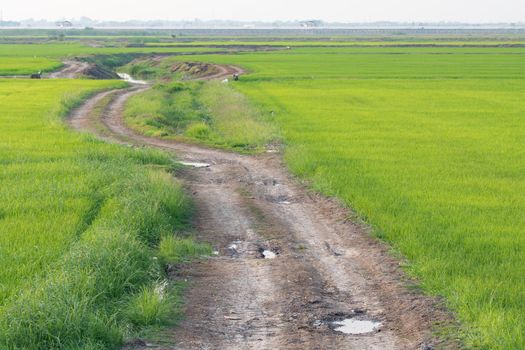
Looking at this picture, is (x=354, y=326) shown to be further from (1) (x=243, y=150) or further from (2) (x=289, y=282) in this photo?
(1) (x=243, y=150)

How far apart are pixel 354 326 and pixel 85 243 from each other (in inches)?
135

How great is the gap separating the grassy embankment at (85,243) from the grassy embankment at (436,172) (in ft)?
9.62

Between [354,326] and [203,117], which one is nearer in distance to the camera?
[354,326]

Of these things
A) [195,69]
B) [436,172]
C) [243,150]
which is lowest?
[195,69]

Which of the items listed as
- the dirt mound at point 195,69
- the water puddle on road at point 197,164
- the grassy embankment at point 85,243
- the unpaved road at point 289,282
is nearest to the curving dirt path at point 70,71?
the dirt mound at point 195,69

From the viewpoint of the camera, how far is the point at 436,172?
15094 mm

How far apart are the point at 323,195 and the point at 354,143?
5.73 meters

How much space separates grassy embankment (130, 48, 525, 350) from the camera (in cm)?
817

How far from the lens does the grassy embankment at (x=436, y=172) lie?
8.17 metres

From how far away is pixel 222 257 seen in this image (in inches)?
392

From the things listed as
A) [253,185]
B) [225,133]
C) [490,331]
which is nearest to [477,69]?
[225,133]

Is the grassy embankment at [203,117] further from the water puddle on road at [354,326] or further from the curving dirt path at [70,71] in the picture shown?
the curving dirt path at [70,71]

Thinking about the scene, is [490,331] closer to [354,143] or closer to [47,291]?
[47,291]

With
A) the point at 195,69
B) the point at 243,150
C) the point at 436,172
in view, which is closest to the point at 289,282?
the point at 436,172
